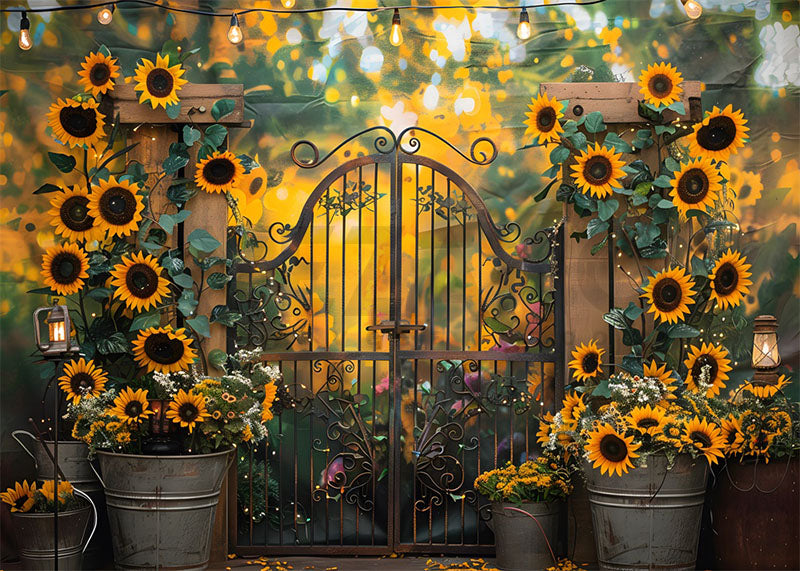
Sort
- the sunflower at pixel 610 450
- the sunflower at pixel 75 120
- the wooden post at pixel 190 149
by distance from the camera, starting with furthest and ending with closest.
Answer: the wooden post at pixel 190 149, the sunflower at pixel 75 120, the sunflower at pixel 610 450

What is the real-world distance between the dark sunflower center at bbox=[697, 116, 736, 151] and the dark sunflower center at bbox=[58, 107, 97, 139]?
122 inches

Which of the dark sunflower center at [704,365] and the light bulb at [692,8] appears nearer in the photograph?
the light bulb at [692,8]

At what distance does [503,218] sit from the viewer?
18.6ft

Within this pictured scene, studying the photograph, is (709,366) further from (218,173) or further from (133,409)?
(133,409)

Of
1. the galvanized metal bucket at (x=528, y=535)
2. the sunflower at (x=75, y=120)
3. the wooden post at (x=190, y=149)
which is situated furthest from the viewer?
the wooden post at (x=190, y=149)

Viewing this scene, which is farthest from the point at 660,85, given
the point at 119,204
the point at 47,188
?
the point at 47,188

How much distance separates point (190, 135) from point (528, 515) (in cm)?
255

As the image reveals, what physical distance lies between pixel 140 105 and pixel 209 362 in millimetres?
1392

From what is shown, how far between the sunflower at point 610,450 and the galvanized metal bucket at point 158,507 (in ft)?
5.75

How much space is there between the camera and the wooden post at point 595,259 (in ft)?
16.0

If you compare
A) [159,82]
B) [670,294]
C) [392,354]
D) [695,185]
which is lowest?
[392,354]

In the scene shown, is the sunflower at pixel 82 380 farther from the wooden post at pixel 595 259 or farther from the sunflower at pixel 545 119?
the sunflower at pixel 545 119

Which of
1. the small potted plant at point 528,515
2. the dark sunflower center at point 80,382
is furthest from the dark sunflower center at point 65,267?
the small potted plant at point 528,515

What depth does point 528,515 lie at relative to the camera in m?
4.59
